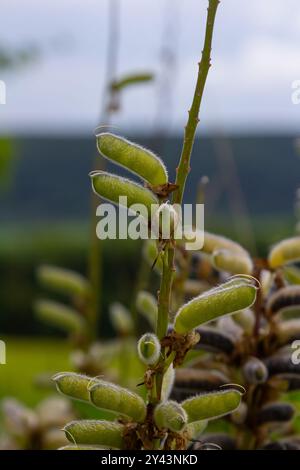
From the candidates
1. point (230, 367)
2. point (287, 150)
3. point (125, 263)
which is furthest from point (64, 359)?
point (287, 150)

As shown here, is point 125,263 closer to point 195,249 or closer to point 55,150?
point 195,249

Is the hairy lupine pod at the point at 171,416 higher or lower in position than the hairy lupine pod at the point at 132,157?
lower

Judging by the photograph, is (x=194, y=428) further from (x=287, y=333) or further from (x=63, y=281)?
(x=63, y=281)

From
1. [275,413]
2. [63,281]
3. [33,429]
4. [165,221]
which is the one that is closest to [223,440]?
[275,413]

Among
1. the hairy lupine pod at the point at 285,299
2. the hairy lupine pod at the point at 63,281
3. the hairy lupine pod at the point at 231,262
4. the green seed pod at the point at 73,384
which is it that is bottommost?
the green seed pod at the point at 73,384

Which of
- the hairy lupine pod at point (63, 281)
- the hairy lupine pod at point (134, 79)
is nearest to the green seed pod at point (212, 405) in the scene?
the hairy lupine pod at point (134, 79)

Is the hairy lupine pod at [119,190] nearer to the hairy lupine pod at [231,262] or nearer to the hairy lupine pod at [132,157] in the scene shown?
the hairy lupine pod at [132,157]

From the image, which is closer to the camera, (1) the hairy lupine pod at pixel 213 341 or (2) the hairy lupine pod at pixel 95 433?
(2) the hairy lupine pod at pixel 95 433
